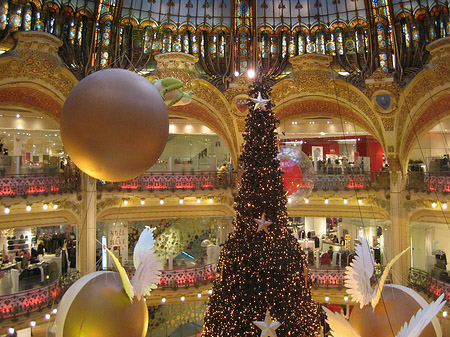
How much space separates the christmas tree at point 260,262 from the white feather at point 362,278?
25.3 inches

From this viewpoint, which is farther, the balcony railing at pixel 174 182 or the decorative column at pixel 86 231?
the balcony railing at pixel 174 182

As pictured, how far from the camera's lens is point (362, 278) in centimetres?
603

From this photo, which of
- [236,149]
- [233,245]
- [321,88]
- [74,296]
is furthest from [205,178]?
[74,296]

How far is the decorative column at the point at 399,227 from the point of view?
14211mm

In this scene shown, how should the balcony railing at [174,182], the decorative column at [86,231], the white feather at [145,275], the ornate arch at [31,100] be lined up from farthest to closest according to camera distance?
the balcony railing at [174,182] < the decorative column at [86,231] < the ornate arch at [31,100] < the white feather at [145,275]

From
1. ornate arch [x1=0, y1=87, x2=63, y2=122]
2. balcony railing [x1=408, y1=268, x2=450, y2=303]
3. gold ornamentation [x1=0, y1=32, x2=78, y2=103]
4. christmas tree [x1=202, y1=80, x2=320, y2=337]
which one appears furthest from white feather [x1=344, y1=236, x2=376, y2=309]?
ornate arch [x1=0, y1=87, x2=63, y2=122]

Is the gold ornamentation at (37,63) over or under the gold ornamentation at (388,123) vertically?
over

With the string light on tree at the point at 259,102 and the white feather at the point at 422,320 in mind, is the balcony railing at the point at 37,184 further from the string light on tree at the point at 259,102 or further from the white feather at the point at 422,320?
the white feather at the point at 422,320

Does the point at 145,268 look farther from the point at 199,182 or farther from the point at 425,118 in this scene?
the point at 425,118

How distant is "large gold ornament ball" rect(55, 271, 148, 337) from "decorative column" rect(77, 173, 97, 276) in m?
8.95

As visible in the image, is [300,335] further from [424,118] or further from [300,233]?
[300,233]

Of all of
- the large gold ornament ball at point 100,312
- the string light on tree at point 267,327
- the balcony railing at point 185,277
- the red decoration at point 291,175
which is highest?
the red decoration at point 291,175

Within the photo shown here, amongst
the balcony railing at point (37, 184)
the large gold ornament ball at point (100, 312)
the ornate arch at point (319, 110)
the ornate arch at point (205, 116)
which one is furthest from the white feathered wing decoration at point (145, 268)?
the ornate arch at point (319, 110)

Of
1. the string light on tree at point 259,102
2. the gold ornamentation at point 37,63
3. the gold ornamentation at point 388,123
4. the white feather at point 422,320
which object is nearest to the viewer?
the white feather at point 422,320
